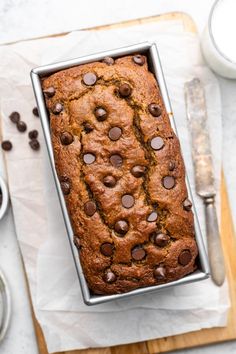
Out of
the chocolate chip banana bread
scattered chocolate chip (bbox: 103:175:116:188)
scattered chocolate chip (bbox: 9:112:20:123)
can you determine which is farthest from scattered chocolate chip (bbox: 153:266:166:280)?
scattered chocolate chip (bbox: 9:112:20:123)

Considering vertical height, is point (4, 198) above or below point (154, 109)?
below

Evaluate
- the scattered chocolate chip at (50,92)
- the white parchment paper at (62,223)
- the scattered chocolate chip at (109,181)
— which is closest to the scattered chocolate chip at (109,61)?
the scattered chocolate chip at (50,92)

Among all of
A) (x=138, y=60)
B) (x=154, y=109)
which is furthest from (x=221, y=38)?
(x=154, y=109)

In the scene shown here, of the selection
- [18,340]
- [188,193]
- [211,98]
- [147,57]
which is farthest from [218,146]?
[18,340]

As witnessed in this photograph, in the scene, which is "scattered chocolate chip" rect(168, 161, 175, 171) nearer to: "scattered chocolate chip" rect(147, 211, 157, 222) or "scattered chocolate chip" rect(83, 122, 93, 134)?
"scattered chocolate chip" rect(147, 211, 157, 222)

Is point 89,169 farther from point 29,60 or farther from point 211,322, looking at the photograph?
point 211,322

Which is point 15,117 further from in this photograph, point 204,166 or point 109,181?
point 204,166
